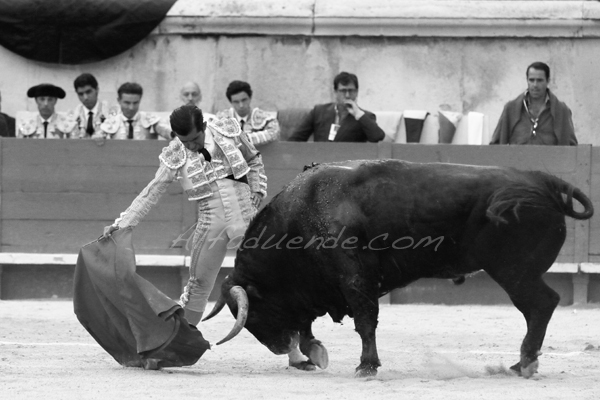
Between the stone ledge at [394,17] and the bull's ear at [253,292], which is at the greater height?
the stone ledge at [394,17]

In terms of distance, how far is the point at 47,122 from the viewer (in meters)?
8.60

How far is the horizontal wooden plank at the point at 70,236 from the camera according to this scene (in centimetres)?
839

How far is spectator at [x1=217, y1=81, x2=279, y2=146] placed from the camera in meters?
7.93

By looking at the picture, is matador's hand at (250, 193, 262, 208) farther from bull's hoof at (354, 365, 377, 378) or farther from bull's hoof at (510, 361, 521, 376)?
bull's hoof at (510, 361, 521, 376)

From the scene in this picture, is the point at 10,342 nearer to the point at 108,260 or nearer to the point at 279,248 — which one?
the point at 108,260

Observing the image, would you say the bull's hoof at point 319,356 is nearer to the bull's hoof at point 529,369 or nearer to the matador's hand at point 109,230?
the bull's hoof at point 529,369

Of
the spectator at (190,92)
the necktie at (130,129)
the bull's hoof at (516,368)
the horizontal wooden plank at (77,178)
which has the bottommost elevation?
the bull's hoof at (516,368)

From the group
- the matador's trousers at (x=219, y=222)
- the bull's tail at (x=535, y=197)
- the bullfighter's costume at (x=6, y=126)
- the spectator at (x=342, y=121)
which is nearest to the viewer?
the bull's tail at (x=535, y=197)

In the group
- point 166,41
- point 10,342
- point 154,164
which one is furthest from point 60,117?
point 10,342

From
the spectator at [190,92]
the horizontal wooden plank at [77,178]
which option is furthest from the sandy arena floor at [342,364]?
the spectator at [190,92]

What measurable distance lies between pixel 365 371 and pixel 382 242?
584 mm

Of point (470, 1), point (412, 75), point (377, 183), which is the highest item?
point (470, 1)

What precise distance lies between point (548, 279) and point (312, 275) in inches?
132

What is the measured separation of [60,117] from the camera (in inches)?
340
